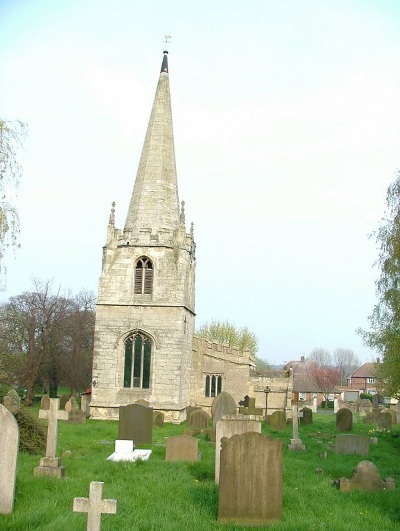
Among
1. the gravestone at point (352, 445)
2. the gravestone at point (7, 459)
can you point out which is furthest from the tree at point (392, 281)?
the gravestone at point (7, 459)

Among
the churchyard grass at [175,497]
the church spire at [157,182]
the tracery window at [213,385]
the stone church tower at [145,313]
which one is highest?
the church spire at [157,182]

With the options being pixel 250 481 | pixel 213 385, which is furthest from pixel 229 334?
pixel 250 481

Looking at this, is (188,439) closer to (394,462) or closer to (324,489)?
(324,489)

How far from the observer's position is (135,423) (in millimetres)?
14664

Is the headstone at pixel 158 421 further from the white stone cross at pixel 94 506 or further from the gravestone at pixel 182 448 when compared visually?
the white stone cross at pixel 94 506

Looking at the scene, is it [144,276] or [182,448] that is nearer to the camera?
[182,448]

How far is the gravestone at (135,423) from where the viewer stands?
1461 cm

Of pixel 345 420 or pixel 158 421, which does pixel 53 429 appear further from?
pixel 345 420

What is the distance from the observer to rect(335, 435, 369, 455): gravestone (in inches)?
550

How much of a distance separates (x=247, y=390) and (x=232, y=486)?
79.2 feet

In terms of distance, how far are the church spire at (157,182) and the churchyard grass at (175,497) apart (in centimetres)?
1498

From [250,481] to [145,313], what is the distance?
18.4m

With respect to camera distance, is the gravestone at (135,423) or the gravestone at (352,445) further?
the gravestone at (135,423)

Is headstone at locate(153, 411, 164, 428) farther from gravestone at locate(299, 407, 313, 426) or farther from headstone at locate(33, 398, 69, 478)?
headstone at locate(33, 398, 69, 478)
